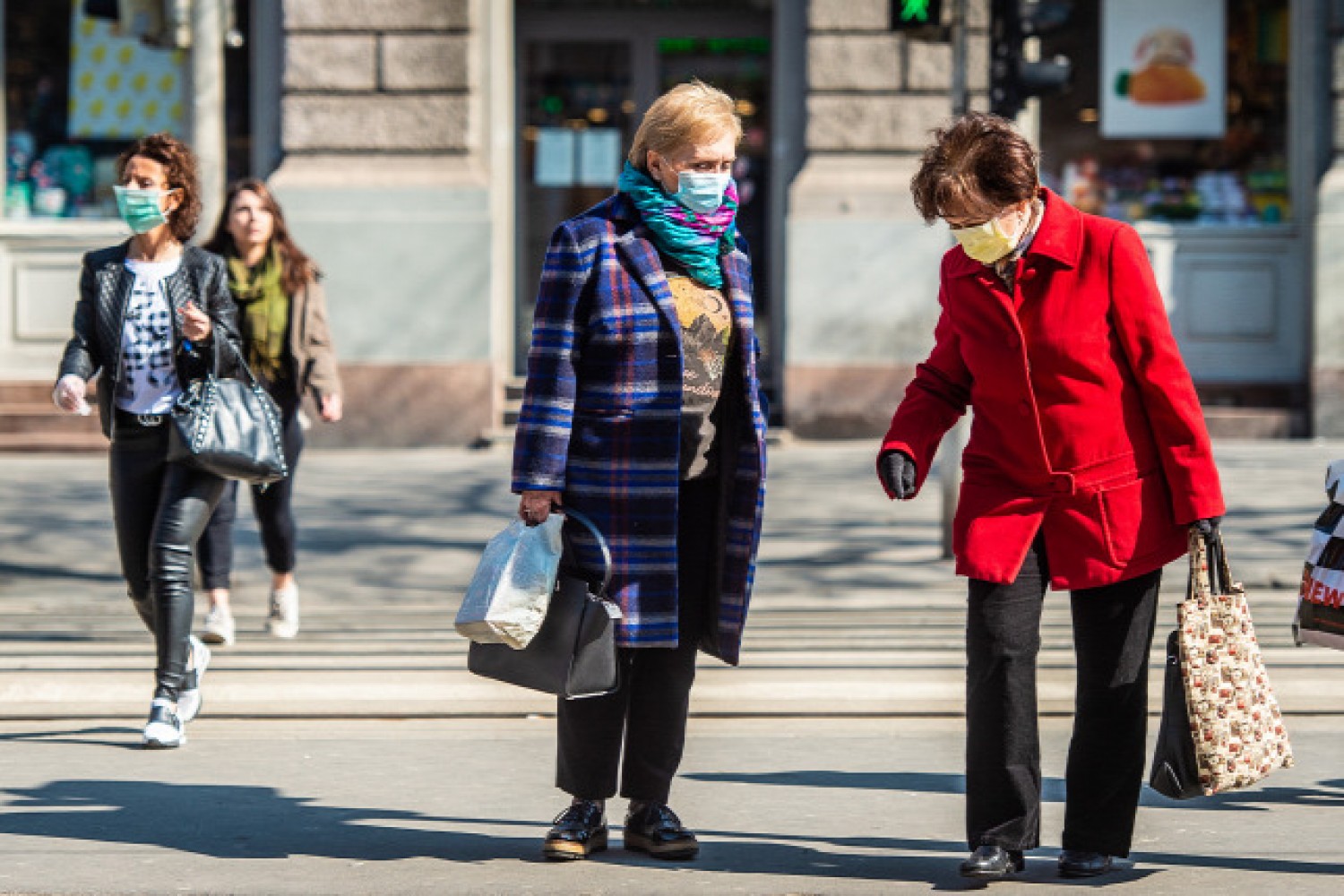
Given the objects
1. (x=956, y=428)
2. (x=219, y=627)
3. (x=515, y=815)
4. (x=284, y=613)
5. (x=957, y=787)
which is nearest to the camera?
(x=515, y=815)

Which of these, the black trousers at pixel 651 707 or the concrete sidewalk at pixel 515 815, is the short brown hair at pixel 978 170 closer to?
the black trousers at pixel 651 707

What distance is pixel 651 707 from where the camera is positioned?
5.31 meters

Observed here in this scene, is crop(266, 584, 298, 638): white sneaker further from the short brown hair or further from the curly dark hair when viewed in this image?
the short brown hair

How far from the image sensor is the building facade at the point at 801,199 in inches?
613

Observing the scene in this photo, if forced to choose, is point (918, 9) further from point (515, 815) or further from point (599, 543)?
point (599, 543)

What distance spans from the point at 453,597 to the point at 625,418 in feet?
17.1

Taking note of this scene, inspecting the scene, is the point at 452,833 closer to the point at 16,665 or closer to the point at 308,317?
the point at 16,665

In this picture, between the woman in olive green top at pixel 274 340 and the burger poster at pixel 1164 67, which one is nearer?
the woman in olive green top at pixel 274 340

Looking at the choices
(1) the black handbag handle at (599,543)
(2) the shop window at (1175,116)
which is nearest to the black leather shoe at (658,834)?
(1) the black handbag handle at (599,543)

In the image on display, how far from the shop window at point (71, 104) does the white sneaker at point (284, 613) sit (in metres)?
8.06

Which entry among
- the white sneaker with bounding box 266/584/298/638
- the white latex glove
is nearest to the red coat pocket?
the white latex glove

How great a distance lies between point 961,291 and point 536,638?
119 centimetres

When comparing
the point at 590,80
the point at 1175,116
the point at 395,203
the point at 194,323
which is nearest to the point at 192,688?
the point at 194,323

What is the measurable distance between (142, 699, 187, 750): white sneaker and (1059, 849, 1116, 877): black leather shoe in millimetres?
2819
